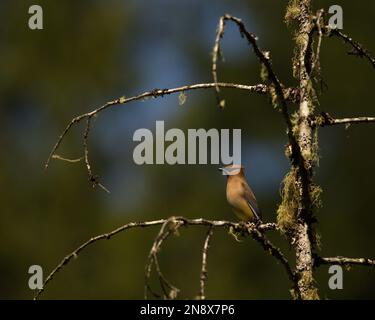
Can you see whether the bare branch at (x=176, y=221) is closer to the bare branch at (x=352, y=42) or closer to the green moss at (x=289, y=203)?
the green moss at (x=289, y=203)

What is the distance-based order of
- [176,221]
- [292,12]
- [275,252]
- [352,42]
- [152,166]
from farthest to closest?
[152,166], [292,12], [352,42], [275,252], [176,221]

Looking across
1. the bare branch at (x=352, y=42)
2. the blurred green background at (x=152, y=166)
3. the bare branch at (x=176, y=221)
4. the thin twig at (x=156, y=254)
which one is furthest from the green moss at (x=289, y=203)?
the blurred green background at (x=152, y=166)

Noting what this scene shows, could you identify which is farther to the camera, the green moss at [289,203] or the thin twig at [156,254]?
the green moss at [289,203]

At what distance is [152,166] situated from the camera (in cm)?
2553

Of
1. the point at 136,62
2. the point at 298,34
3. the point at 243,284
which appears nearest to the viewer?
the point at 298,34

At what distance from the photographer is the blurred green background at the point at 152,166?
24109 millimetres

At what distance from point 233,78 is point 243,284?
560 cm

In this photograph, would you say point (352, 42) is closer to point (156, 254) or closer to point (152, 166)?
point (156, 254)

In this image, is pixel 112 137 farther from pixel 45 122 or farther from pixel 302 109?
pixel 302 109

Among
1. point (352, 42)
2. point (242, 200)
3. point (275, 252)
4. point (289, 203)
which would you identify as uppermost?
point (352, 42)

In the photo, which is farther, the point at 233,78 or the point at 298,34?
the point at 233,78

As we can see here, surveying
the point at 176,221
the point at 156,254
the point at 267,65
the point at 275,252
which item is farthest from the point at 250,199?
the point at 156,254

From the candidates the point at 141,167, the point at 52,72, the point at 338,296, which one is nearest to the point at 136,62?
the point at 52,72

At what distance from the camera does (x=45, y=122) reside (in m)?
27.9
